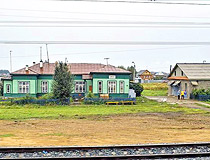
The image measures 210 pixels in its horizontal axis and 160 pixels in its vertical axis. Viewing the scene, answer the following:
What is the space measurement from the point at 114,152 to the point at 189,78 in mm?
28427

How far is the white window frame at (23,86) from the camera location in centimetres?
3550

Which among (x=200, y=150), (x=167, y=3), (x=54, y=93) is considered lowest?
(x=200, y=150)

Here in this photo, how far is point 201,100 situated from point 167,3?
75.3 ft

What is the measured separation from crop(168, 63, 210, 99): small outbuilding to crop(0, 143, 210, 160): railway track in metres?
26.5

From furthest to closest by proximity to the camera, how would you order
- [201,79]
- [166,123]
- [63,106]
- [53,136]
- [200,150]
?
[201,79], [63,106], [166,123], [53,136], [200,150]

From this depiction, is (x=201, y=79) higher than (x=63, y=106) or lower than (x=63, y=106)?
higher

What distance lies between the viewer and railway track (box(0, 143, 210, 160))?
10266mm

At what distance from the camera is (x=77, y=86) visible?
3741 cm

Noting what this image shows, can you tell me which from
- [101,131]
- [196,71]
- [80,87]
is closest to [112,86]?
[80,87]

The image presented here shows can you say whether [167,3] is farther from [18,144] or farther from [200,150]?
[18,144]

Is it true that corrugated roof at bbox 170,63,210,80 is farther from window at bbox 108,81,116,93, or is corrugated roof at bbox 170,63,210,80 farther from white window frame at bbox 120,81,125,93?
window at bbox 108,81,116,93

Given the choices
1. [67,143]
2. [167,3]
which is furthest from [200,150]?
[167,3]

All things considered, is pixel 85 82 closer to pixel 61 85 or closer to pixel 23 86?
pixel 61 85

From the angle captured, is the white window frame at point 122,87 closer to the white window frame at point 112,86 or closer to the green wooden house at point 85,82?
the green wooden house at point 85,82
